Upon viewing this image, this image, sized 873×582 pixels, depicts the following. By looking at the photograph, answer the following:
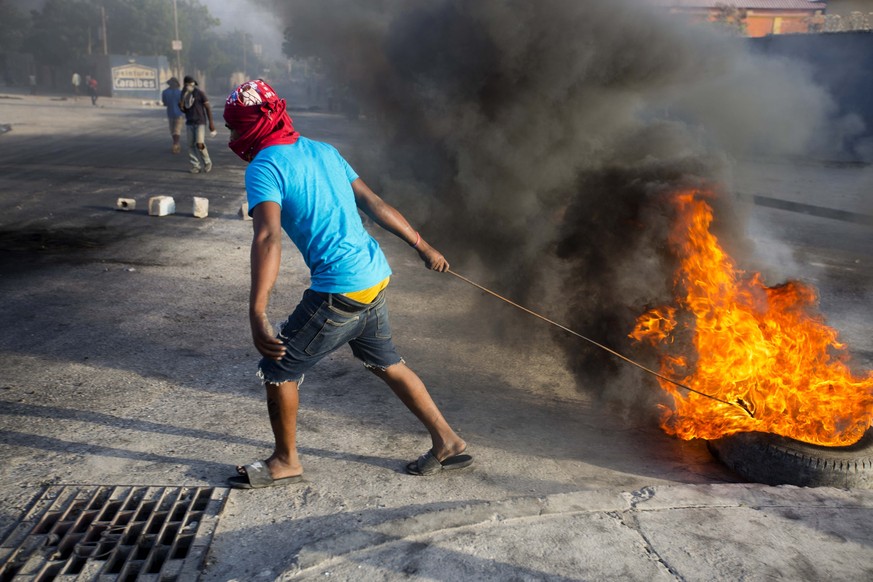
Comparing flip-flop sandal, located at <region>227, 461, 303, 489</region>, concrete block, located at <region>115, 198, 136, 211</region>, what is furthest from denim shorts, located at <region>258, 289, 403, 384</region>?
concrete block, located at <region>115, 198, 136, 211</region>

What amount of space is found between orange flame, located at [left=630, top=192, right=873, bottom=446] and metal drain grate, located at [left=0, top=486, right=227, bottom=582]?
256 cm

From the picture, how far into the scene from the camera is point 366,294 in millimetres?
3176

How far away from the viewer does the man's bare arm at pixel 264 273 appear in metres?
2.82

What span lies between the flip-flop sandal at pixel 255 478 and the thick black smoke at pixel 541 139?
88.9 inches

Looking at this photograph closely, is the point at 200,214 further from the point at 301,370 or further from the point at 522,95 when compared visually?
the point at 301,370

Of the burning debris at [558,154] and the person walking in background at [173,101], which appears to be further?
the person walking in background at [173,101]

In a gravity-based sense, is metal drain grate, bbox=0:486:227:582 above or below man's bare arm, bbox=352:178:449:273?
below

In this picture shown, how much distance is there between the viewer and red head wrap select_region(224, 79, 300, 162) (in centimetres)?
305

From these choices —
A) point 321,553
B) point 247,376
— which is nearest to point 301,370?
point 321,553

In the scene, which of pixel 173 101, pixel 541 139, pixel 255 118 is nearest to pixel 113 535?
pixel 255 118

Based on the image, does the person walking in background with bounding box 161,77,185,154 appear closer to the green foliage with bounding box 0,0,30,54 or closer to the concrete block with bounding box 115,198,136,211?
the concrete block with bounding box 115,198,136,211

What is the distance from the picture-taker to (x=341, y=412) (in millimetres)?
4113

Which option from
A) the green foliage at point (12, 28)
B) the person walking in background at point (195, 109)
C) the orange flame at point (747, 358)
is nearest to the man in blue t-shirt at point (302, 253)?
the orange flame at point (747, 358)

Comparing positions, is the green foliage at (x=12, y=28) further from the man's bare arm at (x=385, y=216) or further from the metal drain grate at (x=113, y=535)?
the metal drain grate at (x=113, y=535)
